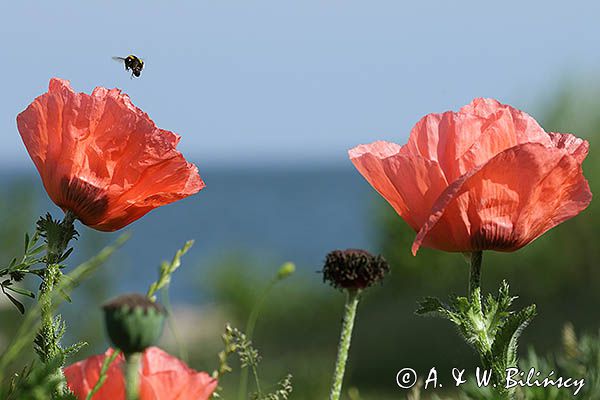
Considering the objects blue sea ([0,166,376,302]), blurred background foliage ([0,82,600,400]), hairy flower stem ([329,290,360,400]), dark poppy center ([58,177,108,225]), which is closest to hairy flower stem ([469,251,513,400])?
hairy flower stem ([329,290,360,400])

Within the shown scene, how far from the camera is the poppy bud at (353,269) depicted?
1102mm

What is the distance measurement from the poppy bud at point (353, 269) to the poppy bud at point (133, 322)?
44cm

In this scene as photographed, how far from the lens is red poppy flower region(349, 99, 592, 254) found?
1.04 meters

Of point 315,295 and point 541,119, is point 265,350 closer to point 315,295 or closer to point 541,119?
point 315,295

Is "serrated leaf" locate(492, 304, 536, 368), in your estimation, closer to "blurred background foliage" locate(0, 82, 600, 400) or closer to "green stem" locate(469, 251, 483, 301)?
"green stem" locate(469, 251, 483, 301)

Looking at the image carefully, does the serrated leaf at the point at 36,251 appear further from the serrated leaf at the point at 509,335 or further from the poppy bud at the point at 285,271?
the serrated leaf at the point at 509,335

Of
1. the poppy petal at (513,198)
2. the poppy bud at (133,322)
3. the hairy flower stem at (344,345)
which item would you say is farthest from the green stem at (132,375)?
the poppy petal at (513,198)

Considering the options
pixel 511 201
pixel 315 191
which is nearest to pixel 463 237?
pixel 511 201

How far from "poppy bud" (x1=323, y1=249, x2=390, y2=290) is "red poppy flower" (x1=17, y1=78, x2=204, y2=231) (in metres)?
0.16

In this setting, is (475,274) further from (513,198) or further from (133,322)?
(133,322)

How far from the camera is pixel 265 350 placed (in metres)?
18.7

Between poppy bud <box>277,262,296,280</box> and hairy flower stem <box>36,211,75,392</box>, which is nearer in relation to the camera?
hairy flower stem <box>36,211,75,392</box>

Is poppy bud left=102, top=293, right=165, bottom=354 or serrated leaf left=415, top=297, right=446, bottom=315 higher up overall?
serrated leaf left=415, top=297, right=446, bottom=315

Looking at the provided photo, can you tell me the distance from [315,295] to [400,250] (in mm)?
2674
